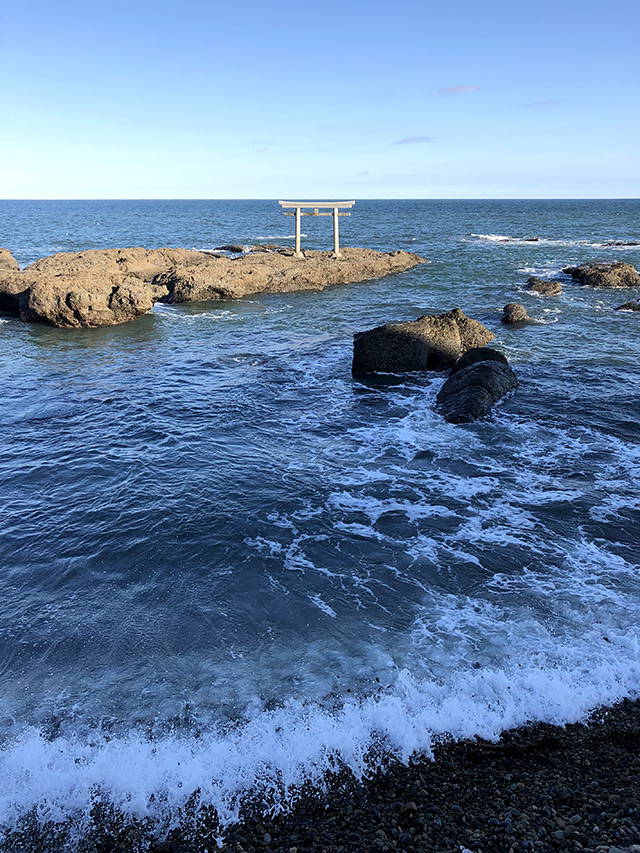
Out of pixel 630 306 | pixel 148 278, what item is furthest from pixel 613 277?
pixel 148 278

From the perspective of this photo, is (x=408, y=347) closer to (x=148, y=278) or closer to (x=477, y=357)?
(x=477, y=357)

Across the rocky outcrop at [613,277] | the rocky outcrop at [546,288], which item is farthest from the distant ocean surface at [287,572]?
the rocky outcrop at [613,277]

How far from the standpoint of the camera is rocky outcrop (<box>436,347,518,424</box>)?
635 inches

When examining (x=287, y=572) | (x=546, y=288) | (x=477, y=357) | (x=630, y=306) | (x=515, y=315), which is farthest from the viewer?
(x=546, y=288)

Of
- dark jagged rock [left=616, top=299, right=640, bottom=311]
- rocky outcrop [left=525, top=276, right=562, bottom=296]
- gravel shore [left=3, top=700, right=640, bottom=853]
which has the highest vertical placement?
rocky outcrop [left=525, top=276, right=562, bottom=296]

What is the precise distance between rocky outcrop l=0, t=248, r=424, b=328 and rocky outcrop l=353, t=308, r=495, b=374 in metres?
14.1

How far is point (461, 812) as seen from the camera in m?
5.75

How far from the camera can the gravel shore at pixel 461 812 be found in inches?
215

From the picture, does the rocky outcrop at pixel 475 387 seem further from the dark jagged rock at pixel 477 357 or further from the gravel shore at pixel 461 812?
the gravel shore at pixel 461 812

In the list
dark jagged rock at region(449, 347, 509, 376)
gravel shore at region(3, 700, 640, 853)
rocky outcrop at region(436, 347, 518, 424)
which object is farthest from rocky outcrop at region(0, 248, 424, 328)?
gravel shore at region(3, 700, 640, 853)

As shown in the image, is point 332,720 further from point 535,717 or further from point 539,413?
point 539,413

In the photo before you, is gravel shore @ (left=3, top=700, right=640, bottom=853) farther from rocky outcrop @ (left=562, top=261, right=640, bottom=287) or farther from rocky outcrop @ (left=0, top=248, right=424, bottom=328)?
rocky outcrop @ (left=562, top=261, right=640, bottom=287)

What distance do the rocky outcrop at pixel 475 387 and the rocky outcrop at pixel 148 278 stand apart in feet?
58.3

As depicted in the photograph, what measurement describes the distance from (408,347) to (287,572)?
39.5ft
